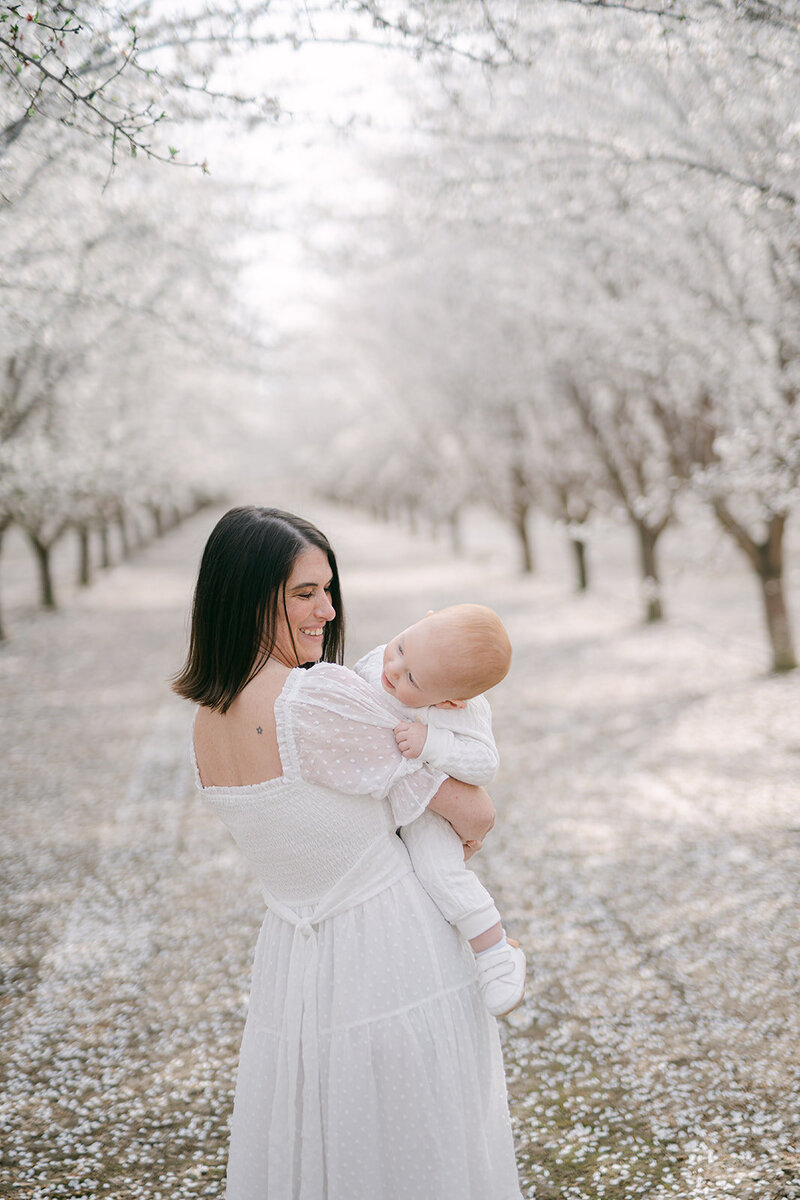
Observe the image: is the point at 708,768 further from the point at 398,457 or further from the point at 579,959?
the point at 398,457

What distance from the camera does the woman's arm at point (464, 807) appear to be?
1.79 metres

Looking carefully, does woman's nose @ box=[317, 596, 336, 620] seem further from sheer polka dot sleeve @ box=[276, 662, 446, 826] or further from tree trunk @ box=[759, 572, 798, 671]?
tree trunk @ box=[759, 572, 798, 671]

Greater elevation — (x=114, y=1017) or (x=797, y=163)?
(x=797, y=163)

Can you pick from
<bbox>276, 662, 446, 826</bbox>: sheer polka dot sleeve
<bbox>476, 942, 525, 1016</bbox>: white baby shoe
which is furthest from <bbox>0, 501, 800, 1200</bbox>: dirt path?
<bbox>276, 662, 446, 826</bbox>: sheer polka dot sleeve

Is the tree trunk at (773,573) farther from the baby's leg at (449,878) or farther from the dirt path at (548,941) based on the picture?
the baby's leg at (449,878)

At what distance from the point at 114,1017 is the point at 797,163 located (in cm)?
532

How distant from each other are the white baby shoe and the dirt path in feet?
3.77


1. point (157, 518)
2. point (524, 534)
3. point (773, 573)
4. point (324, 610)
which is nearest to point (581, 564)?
point (524, 534)

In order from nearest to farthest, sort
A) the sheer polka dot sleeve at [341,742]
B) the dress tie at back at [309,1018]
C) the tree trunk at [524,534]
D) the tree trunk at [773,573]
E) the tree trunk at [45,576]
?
the sheer polka dot sleeve at [341,742] < the dress tie at back at [309,1018] < the tree trunk at [773,573] < the tree trunk at [45,576] < the tree trunk at [524,534]

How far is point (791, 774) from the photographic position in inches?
234

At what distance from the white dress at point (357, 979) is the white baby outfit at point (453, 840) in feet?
0.13

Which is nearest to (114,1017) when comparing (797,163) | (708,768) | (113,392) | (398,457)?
(708,768)

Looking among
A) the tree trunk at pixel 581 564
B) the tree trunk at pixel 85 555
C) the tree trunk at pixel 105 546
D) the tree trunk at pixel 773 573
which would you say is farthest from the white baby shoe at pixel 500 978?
the tree trunk at pixel 105 546

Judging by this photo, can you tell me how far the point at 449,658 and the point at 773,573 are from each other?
7.14 m
